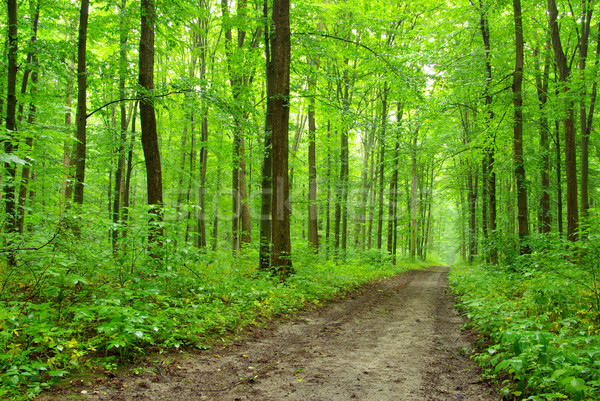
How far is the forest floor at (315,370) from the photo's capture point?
3.19 m

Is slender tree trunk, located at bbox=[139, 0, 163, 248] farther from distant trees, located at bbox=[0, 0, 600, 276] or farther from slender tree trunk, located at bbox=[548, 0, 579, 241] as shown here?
slender tree trunk, located at bbox=[548, 0, 579, 241]

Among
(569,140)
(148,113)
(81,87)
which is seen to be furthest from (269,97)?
(569,140)

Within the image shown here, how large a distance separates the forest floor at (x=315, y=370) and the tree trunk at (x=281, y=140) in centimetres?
305

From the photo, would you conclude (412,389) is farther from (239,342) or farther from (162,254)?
(162,254)

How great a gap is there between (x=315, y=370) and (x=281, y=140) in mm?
6550

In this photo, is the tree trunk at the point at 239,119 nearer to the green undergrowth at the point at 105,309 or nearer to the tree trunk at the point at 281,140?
the tree trunk at the point at 281,140

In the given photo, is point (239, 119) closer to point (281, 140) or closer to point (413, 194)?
point (281, 140)

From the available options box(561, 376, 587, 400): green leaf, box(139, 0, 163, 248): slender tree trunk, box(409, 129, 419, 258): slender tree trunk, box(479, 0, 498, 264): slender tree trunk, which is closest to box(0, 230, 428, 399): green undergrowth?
box(139, 0, 163, 248): slender tree trunk

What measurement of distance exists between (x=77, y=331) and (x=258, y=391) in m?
2.32

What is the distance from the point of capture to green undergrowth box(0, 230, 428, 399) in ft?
10.8

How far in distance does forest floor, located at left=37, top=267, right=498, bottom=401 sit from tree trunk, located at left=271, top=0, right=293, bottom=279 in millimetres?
3049

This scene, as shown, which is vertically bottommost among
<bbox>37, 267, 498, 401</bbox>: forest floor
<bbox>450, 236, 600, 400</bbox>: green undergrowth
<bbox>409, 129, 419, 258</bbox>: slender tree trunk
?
<bbox>37, 267, 498, 401</bbox>: forest floor

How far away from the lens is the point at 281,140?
919cm

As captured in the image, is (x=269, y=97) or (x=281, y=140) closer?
(x=281, y=140)
